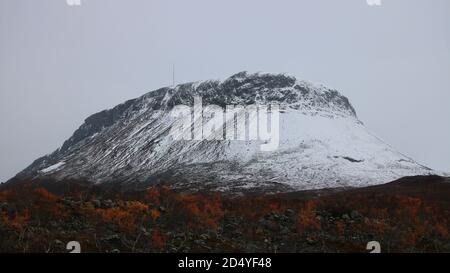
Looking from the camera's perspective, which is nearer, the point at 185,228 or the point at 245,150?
the point at 185,228

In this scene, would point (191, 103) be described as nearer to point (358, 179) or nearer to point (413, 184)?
point (358, 179)

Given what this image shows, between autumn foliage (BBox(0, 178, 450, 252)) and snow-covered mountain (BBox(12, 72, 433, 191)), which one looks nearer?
autumn foliage (BBox(0, 178, 450, 252))

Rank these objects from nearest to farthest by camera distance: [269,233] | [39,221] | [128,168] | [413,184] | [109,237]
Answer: [109,237], [39,221], [269,233], [413,184], [128,168]

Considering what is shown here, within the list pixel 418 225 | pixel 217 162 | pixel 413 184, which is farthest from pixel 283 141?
pixel 418 225

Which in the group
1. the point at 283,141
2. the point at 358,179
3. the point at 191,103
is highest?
the point at 191,103

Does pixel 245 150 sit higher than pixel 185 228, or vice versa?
pixel 245 150

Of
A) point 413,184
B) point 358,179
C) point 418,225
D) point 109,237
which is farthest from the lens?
point 358,179

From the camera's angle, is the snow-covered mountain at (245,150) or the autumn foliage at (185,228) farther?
the snow-covered mountain at (245,150)
